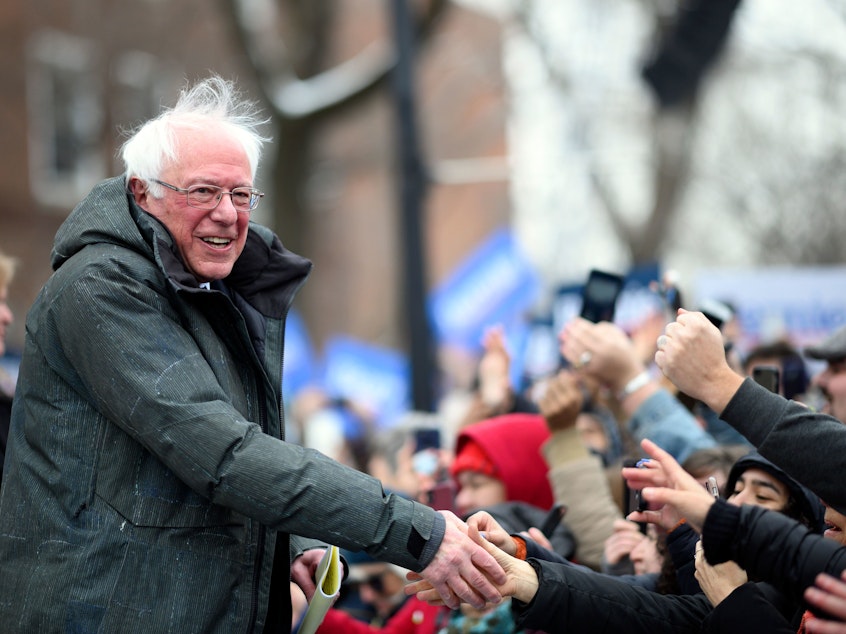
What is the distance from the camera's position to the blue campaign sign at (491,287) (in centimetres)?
→ 971

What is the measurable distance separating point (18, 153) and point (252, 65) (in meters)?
8.14

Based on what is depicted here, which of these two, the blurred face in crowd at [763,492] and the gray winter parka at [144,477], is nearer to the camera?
the gray winter parka at [144,477]

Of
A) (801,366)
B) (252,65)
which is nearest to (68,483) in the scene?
(801,366)

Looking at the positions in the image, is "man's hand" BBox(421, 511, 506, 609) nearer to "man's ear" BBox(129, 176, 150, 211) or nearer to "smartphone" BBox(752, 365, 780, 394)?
"man's ear" BBox(129, 176, 150, 211)

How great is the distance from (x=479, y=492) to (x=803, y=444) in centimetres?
220

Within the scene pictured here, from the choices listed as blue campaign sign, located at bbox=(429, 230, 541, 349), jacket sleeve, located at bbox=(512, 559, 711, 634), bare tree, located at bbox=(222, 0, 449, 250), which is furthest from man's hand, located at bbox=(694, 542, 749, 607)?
bare tree, located at bbox=(222, 0, 449, 250)

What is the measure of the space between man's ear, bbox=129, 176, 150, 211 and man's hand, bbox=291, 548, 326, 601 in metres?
1.15

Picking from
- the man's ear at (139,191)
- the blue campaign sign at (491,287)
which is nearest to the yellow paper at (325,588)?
the man's ear at (139,191)

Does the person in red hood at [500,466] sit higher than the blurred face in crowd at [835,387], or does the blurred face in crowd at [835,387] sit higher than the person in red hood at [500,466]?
the blurred face in crowd at [835,387]

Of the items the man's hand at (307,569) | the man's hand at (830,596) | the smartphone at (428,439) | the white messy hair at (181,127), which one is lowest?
the smartphone at (428,439)

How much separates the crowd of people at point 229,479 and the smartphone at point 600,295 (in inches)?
46.7

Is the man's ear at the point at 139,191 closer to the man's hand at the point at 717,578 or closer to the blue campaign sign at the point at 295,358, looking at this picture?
the man's hand at the point at 717,578

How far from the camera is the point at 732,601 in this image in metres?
3.14

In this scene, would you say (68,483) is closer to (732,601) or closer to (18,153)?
(732,601)
